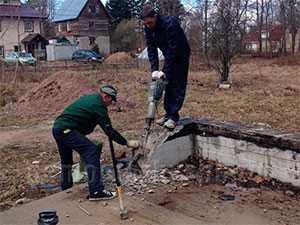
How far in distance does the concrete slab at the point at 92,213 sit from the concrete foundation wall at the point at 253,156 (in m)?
1.56

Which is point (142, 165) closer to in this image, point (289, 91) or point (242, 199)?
point (242, 199)

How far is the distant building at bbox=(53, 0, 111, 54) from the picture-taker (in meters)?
59.0

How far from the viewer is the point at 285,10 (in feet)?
143

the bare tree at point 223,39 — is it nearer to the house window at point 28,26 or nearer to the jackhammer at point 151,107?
the jackhammer at point 151,107

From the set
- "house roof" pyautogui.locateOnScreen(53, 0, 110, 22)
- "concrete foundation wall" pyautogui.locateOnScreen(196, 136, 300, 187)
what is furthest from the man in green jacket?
"house roof" pyautogui.locateOnScreen(53, 0, 110, 22)

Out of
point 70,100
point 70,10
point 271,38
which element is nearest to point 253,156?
point 70,100

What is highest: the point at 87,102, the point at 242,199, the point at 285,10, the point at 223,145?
the point at 285,10

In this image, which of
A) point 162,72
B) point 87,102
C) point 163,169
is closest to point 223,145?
point 163,169

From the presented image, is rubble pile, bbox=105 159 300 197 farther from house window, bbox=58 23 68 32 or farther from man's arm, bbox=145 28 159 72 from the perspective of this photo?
house window, bbox=58 23 68 32

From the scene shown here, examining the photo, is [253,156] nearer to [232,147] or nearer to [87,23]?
[232,147]

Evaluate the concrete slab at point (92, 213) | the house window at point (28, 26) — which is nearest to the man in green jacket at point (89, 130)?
the concrete slab at point (92, 213)

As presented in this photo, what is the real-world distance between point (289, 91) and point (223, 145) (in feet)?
37.4

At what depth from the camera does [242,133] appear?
21.6ft

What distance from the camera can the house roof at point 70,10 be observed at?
59.5 m
